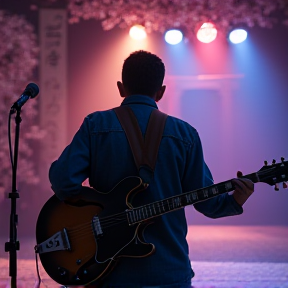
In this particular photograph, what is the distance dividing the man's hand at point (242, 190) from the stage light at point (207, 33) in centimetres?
435

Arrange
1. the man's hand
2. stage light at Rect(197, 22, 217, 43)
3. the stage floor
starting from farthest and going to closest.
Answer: stage light at Rect(197, 22, 217, 43) → the stage floor → the man's hand

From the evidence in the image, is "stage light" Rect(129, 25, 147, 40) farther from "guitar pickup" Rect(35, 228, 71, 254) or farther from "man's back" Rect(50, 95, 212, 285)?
"guitar pickup" Rect(35, 228, 71, 254)

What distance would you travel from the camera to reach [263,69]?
19.3ft

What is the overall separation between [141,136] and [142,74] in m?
0.26

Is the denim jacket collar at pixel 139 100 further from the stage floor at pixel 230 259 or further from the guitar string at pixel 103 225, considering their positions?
the stage floor at pixel 230 259

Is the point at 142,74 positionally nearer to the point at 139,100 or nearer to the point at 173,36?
the point at 139,100

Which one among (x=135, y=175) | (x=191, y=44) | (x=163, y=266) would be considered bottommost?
(x=163, y=266)

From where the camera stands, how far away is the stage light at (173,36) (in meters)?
5.71

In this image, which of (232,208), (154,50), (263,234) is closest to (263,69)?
(154,50)

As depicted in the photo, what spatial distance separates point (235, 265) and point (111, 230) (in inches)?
106

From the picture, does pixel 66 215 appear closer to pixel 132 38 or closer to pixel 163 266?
pixel 163 266

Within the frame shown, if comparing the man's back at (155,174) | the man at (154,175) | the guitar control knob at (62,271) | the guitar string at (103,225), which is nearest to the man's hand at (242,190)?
the man at (154,175)

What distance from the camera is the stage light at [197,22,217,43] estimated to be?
5625mm

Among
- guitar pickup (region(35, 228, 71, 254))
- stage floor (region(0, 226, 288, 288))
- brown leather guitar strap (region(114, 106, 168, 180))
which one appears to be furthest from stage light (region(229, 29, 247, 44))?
guitar pickup (region(35, 228, 71, 254))
